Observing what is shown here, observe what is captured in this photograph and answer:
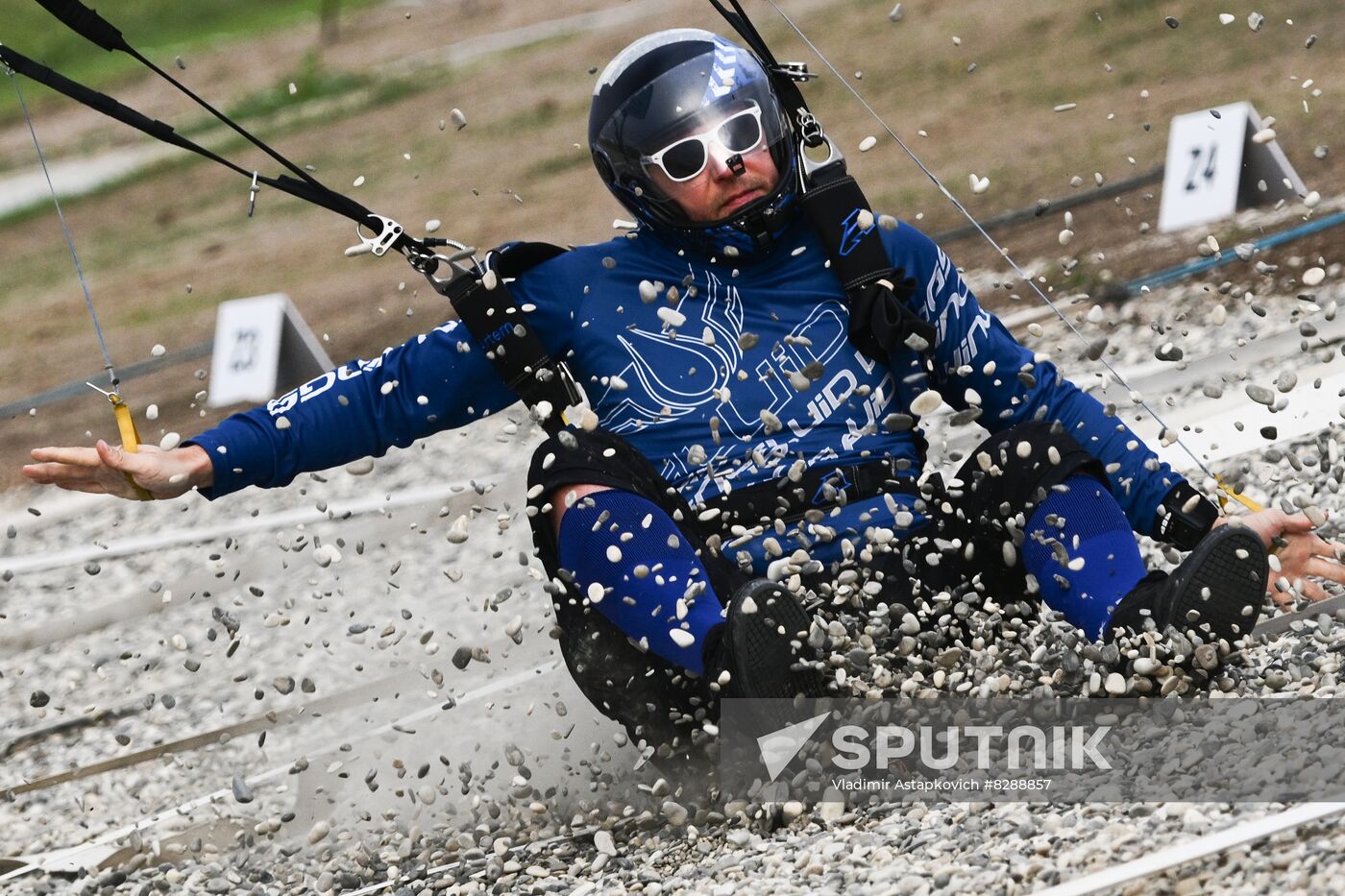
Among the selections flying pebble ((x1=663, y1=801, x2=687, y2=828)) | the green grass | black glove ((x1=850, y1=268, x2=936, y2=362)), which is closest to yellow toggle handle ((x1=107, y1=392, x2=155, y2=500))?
flying pebble ((x1=663, y1=801, x2=687, y2=828))

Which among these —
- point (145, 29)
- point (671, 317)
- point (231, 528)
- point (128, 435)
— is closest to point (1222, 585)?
point (671, 317)

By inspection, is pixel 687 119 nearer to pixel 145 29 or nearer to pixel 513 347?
pixel 513 347

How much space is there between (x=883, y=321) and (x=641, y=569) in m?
0.75

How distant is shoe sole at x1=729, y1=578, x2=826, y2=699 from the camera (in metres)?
3.24

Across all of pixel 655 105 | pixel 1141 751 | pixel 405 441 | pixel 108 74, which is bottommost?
pixel 1141 751

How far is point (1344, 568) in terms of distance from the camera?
146 inches

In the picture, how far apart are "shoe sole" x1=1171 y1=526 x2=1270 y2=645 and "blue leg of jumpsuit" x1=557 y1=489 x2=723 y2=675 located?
834 millimetres

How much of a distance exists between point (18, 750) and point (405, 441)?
2051mm

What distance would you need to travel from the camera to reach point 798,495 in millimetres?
3732

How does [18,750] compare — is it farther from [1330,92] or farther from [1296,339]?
[1330,92]

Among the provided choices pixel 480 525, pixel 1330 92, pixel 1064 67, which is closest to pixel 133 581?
pixel 480 525

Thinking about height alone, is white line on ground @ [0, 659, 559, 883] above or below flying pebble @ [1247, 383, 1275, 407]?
below
